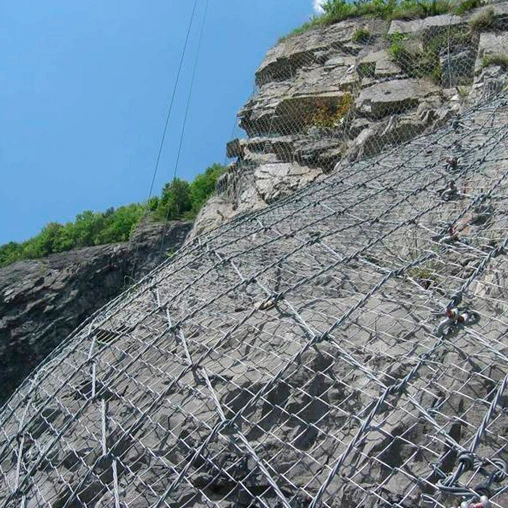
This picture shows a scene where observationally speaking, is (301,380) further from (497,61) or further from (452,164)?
(497,61)

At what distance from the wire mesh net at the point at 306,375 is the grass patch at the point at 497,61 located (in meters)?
2.88

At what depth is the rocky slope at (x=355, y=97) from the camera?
20.8 feet

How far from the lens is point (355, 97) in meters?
7.46

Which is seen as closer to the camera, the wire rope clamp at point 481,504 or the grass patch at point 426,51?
the wire rope clamp at point 481,504

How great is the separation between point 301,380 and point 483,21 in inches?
257

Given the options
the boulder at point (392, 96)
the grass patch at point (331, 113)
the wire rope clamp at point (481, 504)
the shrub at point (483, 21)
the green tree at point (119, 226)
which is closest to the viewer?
the wire rope clamp at point (481, 504)

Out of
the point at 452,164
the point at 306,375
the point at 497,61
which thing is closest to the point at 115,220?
the point at 497,61

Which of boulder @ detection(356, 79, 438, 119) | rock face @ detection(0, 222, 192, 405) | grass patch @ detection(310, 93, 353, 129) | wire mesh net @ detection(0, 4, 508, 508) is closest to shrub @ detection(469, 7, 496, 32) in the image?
boulder @ detection(356, 79, 438, 119)

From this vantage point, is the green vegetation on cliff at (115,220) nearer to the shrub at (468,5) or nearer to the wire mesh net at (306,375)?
the shrub at (468,5)

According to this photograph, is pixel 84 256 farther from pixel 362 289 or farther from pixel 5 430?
pixel 362 289

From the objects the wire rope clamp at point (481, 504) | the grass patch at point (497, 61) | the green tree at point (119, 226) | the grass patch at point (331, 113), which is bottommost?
the wire rope clamp at point (481, 504)

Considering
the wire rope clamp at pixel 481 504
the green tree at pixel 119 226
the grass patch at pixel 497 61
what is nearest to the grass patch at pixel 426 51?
the grass patch at pixel 497 61

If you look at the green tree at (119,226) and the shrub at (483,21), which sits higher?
the green tree at (119,226)

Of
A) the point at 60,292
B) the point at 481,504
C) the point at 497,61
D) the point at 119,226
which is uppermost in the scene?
the point at 119,226
